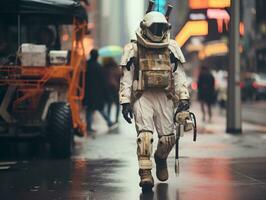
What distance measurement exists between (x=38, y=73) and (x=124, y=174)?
2.81 m

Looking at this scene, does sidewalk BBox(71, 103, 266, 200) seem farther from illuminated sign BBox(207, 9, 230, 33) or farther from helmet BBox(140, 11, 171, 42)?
illuminated sign BBox(207, 9, 230, 33)

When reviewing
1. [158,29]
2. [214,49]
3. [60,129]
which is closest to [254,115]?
[60,129]

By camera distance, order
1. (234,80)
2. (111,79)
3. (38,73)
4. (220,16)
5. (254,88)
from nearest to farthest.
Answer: (38,73), (234,80), (220,16), (111,79), (254,88)

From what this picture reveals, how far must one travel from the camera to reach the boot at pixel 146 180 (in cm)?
850

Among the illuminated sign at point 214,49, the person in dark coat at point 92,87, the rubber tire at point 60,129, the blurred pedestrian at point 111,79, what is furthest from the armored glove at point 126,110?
the illuminated sign at point 214,49

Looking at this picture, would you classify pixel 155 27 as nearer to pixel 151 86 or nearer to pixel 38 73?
pixel 151 86

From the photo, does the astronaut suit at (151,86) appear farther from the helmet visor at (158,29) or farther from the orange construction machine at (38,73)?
the orange construction machine at (38,73)

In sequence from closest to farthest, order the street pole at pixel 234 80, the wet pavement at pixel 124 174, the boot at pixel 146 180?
the wet pavement at pixel 124 174, the boot at pixel 146 180, the street pole at pixel 234 80

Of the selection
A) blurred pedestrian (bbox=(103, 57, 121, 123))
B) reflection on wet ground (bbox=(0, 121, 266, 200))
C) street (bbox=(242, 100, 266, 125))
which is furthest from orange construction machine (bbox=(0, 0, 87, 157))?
street (bbox=(242, 100, 266, 125))

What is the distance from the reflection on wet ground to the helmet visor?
1.77 meters

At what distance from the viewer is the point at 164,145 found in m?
8.91

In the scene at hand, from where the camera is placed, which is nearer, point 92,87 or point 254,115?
point 92,87

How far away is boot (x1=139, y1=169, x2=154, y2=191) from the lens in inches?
335

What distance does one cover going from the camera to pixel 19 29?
1202 cm
